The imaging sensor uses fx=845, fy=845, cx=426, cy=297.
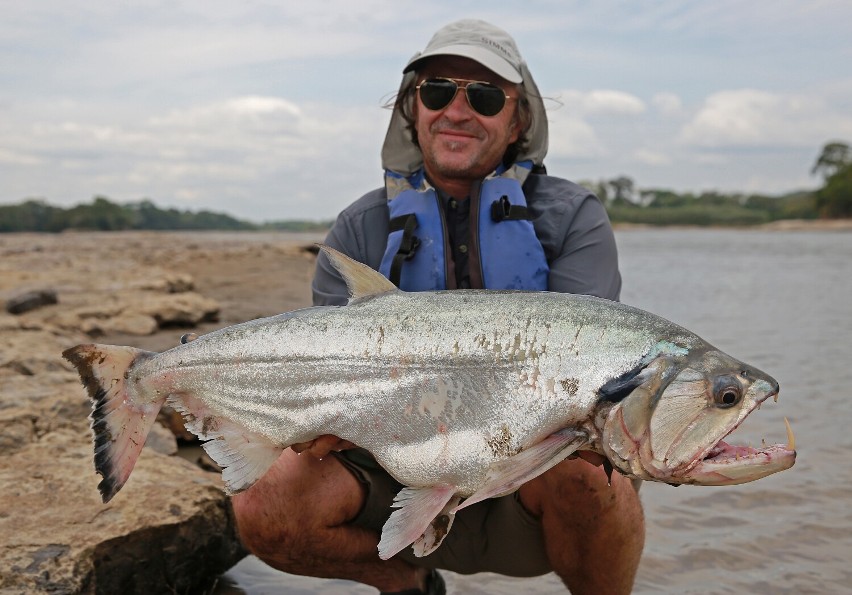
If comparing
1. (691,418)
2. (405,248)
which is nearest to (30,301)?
(405,248)

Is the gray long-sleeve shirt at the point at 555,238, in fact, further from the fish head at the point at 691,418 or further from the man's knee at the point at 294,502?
the fish head at the point at 691,418

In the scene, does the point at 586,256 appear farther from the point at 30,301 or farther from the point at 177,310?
the point at 30,301

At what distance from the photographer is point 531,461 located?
2721 millimetres

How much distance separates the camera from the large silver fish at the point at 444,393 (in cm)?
269

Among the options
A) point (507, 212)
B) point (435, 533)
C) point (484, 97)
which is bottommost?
point (435, 533)

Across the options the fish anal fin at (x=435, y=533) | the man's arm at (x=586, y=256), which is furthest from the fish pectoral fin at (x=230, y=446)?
the man's arm at (x=586, y=256)

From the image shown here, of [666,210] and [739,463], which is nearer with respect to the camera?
[739,463]

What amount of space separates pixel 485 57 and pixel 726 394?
2140 mm

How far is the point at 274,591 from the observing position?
4.06 meters

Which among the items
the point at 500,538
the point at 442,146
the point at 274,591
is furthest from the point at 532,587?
the point at 442,146

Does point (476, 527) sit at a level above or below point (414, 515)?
below

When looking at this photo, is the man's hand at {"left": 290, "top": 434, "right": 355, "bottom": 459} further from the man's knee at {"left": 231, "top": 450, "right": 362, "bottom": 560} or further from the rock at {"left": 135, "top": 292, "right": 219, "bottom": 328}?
the rock at {"left": 135, "top": 292, "right": 219, "bottom": 328}

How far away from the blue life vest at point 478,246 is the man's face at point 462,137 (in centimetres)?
18

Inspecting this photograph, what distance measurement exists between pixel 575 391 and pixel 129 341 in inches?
234
